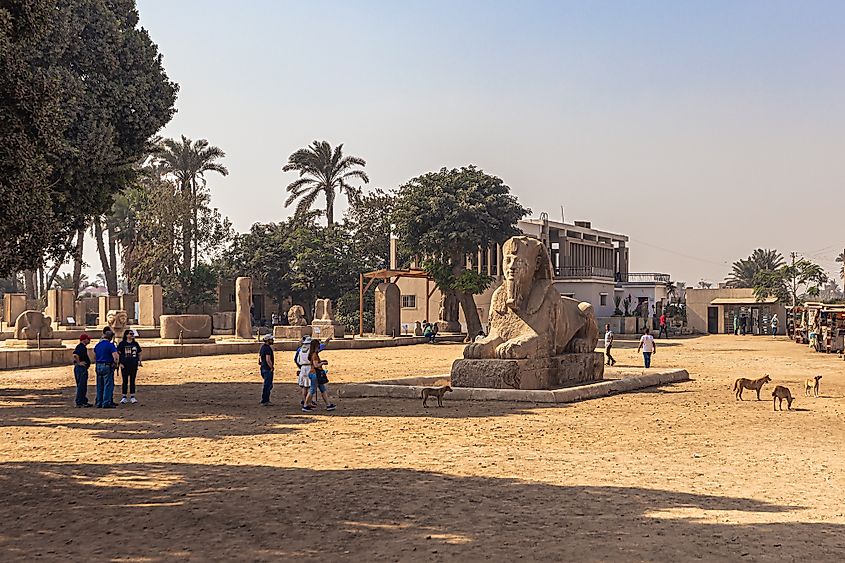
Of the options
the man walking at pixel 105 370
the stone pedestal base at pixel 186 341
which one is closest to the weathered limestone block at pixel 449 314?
the stone pedestal base at pixel 186 341

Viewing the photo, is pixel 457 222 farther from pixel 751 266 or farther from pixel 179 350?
pixel 751 266

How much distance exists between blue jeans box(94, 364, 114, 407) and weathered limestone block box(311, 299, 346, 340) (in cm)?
2339

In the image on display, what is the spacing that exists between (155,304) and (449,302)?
15.1 metres

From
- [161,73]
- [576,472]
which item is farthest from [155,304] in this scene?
Answer: [576,472]

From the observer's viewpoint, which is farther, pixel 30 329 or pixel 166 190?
pixel 166 190

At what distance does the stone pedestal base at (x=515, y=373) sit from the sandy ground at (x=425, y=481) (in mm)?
1301

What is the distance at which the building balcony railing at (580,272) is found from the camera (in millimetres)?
59362

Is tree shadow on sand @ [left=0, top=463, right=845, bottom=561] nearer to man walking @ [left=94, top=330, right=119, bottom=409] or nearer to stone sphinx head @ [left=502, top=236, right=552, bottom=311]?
man walking @ [left=94, top=330, right=119, bottom=409]

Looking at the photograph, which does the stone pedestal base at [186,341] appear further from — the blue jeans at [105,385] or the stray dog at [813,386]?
the stray dog at [813,386]

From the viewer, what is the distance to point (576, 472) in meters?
10.2

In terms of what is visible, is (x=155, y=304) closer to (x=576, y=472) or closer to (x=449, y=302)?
(x=449, y=302)

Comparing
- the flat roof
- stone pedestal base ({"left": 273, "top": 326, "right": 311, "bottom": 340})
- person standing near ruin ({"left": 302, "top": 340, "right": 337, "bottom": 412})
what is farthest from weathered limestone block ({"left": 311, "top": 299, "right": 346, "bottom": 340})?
the flat roof

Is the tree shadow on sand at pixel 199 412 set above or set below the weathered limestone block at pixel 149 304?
below

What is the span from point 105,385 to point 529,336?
25.3 ft
